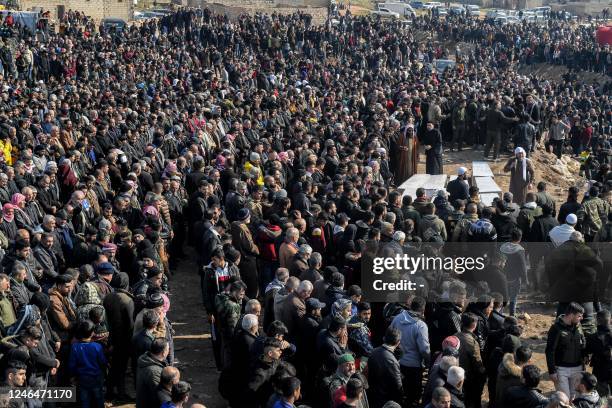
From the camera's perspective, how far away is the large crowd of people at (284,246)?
8172mm

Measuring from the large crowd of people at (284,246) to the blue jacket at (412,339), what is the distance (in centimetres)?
2

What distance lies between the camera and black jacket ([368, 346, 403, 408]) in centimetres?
812

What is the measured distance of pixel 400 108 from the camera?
22.7 m

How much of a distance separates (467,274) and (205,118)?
9.73m

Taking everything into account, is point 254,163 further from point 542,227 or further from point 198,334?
point 542,227

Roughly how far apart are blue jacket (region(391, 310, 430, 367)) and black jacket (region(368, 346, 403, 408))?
0.70 meters

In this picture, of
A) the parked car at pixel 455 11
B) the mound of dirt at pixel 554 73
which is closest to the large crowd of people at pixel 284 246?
the mound of dirt at pixel 554 73

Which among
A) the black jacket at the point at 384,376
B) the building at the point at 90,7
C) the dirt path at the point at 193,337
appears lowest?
the dirt path at the point at 193,337

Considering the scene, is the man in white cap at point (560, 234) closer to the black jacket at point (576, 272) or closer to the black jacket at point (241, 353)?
the black jacket at point (576, 272)

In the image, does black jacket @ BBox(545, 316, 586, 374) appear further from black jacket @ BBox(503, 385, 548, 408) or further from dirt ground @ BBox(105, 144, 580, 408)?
black jacket @ BBox(503, 385, 548, 408)

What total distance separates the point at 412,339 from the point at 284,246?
2.83 metres

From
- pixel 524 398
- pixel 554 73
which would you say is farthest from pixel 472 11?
pixel 524 398

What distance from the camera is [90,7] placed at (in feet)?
146

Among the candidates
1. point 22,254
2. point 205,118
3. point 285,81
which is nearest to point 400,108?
point 205,118
